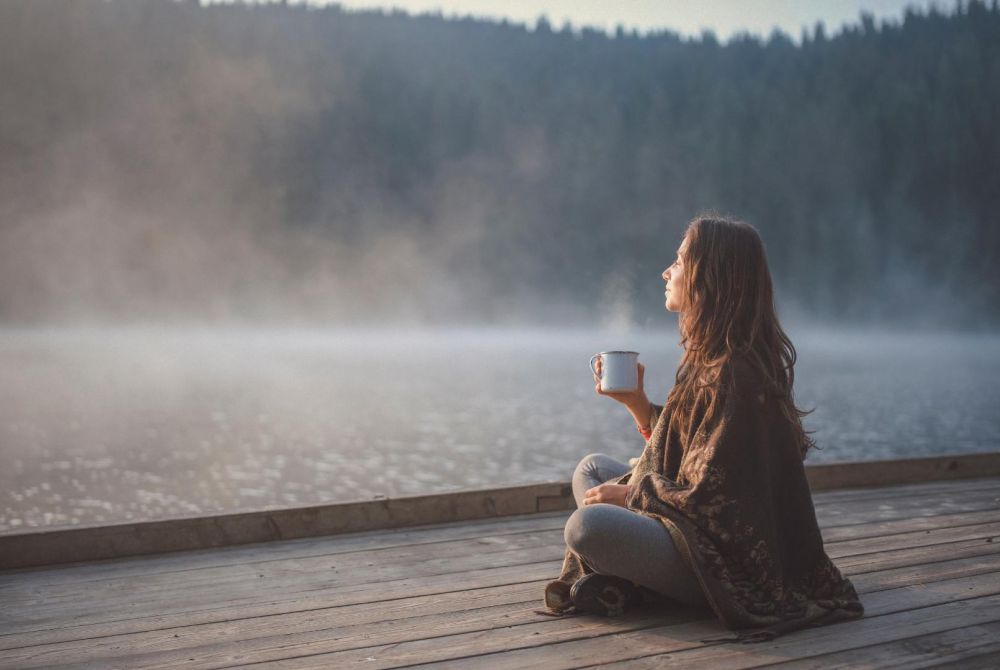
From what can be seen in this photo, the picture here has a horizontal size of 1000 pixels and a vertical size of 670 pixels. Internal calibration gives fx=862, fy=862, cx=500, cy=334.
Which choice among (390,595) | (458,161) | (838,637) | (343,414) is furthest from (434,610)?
(458,161)

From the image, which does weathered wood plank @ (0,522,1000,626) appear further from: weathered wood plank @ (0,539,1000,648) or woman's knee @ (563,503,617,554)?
woman's knee @ (563,503,617,554)

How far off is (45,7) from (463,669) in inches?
2069

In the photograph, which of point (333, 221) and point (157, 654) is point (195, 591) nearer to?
point (157, 654)

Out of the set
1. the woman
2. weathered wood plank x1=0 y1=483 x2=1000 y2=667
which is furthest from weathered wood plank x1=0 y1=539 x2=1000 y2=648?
the woman

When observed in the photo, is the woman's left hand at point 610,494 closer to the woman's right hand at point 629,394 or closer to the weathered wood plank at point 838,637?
the woman's right hand at point 629,394

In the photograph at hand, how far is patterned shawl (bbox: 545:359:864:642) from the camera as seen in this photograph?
56.7 inches

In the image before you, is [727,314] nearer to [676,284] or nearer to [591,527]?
[676,284]

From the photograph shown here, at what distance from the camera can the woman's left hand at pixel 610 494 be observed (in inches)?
62.7

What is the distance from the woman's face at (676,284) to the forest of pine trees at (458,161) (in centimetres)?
4194

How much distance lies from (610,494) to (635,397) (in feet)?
0.62

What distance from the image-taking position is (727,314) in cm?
148

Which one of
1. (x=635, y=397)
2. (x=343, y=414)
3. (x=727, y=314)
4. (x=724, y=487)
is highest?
(x=727, y=314)

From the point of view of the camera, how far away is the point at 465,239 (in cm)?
5472

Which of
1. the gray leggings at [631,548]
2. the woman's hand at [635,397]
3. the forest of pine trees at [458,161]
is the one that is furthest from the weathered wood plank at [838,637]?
the forest of pine trees at [458,161]
